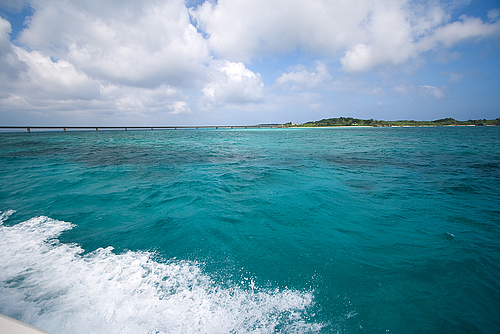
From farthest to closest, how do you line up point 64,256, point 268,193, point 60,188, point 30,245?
point 60,188 → point 268,193 → point 30,245 → point 64,256

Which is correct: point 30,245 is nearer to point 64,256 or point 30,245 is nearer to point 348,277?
point 64,256

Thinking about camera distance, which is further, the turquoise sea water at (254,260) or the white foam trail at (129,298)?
the turquoise sea water at (254,260)

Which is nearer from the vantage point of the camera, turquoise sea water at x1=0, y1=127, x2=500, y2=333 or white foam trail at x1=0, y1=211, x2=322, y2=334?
white foam trail at x1=0, y1=211, x2=322, y2=334

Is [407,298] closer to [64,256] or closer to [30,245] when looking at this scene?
[64,256]

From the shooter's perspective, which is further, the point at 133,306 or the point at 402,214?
the point at 402,214

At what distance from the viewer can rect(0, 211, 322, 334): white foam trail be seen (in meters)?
2.91

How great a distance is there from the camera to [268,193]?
8.82 meters

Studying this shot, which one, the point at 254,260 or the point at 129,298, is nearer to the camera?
the point at 129,298

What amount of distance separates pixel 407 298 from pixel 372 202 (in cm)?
473

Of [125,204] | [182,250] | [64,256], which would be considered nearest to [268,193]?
[182,250]

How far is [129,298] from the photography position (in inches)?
133

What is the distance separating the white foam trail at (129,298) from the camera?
2912 mm

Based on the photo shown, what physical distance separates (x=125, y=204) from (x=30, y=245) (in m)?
2.97

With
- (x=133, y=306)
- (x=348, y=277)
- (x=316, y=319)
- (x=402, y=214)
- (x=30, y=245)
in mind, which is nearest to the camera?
(x=316, y=319)
